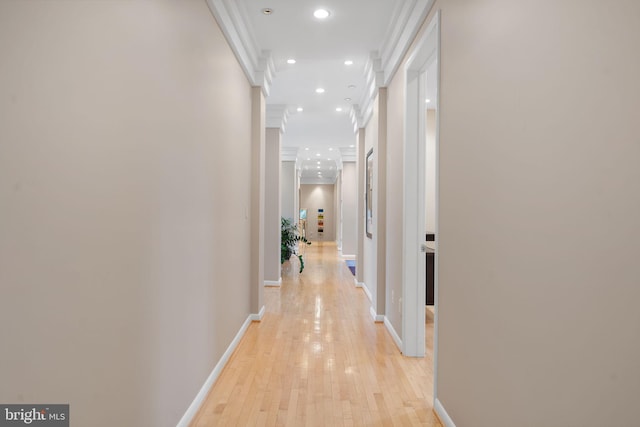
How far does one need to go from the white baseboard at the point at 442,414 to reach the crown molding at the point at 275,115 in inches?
190

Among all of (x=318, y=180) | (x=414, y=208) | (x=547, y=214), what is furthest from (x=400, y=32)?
(x=318, y=180)

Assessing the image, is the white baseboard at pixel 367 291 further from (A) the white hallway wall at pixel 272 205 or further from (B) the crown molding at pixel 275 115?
(B) the crown molding at pixel 275 115

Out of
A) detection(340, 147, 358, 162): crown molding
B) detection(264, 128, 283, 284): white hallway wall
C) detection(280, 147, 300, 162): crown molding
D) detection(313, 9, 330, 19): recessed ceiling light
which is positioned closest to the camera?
detection(313, 9, 330, 19): recessed ceiling light

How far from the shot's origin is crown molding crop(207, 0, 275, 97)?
8.93 feet

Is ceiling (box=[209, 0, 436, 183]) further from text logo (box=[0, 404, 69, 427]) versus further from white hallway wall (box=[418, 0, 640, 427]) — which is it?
text logo (box=[0, 404, 69, 427])

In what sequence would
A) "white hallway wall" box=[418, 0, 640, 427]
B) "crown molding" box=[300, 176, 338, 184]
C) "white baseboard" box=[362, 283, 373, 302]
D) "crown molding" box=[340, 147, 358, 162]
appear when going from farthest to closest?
1. "crown molding" box=[300, 176, 338, 184]
2. "crown molding" box=[340, 147, 358, 162]
3. "white baseboard" box=[362, 283, 373, 302]
4. "white hallway wall" box=[418, 0, 640, 427]

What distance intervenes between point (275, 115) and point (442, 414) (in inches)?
196

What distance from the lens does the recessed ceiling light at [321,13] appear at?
123 inches

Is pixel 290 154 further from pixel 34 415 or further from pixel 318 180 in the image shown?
pixel 34 415

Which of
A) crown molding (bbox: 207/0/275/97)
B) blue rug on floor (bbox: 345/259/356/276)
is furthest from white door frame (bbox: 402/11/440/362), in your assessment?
blue rug on floor (bbox: 345/259/356/276)

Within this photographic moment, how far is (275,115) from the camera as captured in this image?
6047 mm

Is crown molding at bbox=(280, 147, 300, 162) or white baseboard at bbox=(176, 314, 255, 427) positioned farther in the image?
crown molding at bbox=(280, 147, 300, 162)

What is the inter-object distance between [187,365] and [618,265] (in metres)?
2.06

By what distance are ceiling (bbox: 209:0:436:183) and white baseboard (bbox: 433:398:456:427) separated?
2.56m
